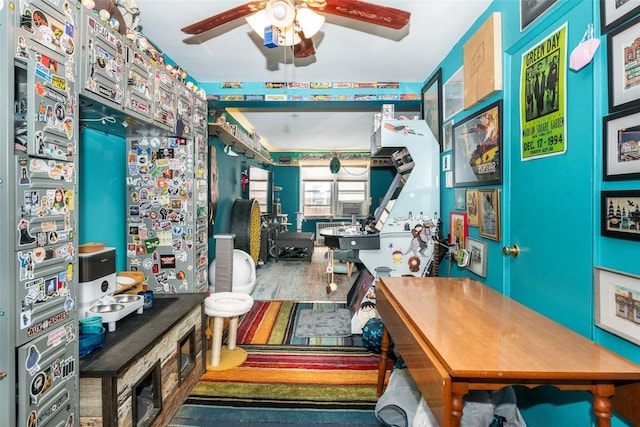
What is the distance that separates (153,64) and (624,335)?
2.90m

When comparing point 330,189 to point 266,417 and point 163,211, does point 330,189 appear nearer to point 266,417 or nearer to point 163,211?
point 163,211

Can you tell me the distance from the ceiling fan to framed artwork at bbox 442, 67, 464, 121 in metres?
1.06

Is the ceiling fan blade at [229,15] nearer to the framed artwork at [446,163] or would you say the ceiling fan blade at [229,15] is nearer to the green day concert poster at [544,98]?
the green day concert poster at [544,98]

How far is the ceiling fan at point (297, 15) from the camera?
1.67 metres

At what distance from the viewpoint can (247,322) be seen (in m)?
3.43

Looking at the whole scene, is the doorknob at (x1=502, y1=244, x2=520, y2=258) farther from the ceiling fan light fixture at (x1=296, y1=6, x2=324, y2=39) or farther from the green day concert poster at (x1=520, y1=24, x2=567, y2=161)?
the ceiling fan light fixture at (x1=296, y1=6, x2=324, y2=39)

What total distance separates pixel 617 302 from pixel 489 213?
40.3 inches

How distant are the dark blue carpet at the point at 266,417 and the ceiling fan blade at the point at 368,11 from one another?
2.33 metres

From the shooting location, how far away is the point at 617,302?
3.99 feet

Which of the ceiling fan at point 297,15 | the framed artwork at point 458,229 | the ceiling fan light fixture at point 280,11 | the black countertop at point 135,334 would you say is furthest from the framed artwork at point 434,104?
the black countertop at point 135,334

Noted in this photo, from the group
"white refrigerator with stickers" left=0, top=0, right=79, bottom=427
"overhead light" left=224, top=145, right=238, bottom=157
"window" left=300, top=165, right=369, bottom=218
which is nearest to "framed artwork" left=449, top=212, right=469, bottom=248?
"white refrigerator with stickers" left=0, top=0, right=79, bottom=427

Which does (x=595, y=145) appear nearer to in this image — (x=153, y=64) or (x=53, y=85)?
(x=53, y=85)

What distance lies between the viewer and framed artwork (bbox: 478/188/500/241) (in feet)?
6.83

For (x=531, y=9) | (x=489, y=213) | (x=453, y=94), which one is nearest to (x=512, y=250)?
(x=489, y=213)
